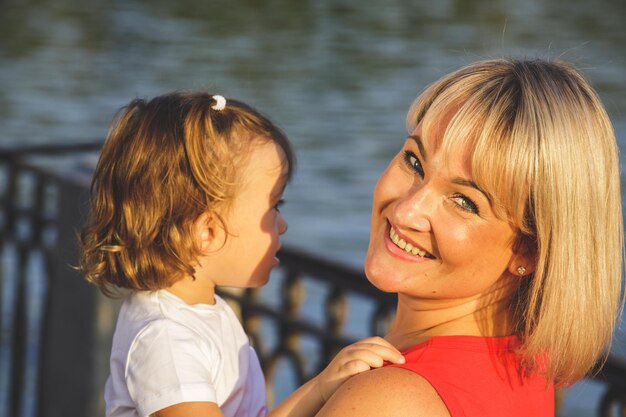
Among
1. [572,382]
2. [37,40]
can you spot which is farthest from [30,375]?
[37,40]

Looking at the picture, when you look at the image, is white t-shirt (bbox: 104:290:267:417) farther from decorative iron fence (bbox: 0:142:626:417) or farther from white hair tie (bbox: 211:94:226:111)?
decorative iron fence (bbox: 0:142:626:417)

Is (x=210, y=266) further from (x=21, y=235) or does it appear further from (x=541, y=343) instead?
(x=21, y=235)

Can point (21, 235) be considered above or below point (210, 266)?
below

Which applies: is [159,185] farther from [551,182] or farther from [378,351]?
[551,182]

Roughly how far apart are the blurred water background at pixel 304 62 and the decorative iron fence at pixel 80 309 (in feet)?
14.2

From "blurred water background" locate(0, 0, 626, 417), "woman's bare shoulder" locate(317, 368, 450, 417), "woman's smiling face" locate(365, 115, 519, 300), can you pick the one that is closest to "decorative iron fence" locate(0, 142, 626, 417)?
"woman's smiling face" locate(365, 115, 519, 300)

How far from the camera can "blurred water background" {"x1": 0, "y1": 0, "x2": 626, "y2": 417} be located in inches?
445

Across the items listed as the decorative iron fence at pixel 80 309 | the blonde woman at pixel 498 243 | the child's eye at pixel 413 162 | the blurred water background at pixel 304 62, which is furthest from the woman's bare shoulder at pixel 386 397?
the blurred water background at pixel 304 62

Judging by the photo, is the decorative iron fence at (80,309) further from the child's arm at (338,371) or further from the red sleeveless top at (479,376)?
the child's arm at (338,371)

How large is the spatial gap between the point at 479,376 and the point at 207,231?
674 millimetres

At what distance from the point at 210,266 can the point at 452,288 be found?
1.91 feet

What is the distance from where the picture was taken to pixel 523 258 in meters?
1.68

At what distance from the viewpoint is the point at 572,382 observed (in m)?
1.79

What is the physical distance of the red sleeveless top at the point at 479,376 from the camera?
1.58 metres
